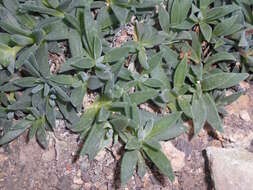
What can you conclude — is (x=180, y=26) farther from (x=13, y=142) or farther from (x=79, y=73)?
(x=13, y=142)

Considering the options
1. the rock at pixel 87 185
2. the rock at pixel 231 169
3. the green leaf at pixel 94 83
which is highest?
the green leaf at pixel 94 83

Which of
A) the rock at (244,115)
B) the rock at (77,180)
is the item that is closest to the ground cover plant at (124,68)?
A: the rock at (244,115)

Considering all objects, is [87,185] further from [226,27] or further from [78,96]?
[226,27]

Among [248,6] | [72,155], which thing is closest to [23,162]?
[72,155]

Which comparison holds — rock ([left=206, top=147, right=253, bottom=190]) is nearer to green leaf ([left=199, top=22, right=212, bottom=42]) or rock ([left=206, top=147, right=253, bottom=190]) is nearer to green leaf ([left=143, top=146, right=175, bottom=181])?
green leaf ([left=143, top=146, right=175, bottom=181])

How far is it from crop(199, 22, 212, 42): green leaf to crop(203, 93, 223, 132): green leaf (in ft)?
1.06

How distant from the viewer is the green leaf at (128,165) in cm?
191

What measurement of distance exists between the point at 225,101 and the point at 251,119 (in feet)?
0.66

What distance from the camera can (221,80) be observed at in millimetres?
2002

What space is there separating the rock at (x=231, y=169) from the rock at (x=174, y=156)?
161 mm

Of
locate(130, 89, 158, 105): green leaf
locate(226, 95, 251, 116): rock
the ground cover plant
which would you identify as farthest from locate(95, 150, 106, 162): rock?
locate(226, 95, 251, 116): rock

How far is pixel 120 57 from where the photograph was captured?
1.99 m

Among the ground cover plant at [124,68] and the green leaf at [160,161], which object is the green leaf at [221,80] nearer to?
the ground cover plant at [124,68]

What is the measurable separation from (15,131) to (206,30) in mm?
1226
